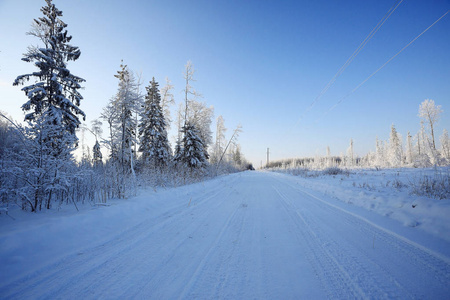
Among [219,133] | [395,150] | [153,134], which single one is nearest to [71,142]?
[153,134]

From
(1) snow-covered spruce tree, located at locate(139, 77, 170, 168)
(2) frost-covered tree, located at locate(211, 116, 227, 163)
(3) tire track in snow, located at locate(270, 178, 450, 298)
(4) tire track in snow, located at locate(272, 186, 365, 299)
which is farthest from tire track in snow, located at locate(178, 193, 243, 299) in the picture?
(2) frost-covered tree, located at locate(211, 116, 227, 163)

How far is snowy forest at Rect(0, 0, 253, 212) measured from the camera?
13.4ft

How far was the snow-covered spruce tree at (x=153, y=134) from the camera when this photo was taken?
16.3 meters

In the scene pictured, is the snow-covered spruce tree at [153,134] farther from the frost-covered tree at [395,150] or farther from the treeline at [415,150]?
the frost-covered tree at [395,150]

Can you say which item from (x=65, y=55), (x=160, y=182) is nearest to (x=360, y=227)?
(x=160, y=182)

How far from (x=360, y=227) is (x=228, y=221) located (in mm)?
2830

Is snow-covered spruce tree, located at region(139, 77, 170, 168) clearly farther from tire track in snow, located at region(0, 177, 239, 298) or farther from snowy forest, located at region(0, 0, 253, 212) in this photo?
tire track in snow, located at region(0, 177, 239, 298)

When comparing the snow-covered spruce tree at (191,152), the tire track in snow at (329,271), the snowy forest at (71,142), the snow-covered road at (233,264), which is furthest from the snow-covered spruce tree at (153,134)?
the tire track in snow at (329,271)

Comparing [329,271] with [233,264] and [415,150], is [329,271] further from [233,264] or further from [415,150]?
[415,150]

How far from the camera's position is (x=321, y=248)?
261 cm

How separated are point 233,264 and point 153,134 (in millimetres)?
15909

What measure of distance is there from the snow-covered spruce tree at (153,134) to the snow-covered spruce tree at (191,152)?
2.85 m

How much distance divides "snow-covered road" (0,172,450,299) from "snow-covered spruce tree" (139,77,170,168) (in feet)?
44.2

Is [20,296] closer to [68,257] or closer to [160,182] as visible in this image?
[68,257]
